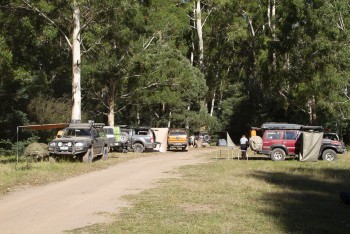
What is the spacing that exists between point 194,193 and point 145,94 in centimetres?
2744

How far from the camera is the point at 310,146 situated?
25.2 metres

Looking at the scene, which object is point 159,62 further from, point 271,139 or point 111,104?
point 271,139

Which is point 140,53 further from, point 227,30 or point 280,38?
point 227,30

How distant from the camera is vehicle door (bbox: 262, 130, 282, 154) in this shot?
2597 centimetres

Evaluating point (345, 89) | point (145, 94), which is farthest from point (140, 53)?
point (345, 89)

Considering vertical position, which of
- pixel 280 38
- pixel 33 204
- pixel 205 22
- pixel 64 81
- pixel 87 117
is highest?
pixel 205 22

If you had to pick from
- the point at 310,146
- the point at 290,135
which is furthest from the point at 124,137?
the point at 310,146

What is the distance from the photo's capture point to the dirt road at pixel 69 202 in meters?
9.34

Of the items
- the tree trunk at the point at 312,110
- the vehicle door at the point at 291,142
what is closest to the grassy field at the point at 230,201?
the vehicle door at the point at 291,142

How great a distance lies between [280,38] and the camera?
4212 cm

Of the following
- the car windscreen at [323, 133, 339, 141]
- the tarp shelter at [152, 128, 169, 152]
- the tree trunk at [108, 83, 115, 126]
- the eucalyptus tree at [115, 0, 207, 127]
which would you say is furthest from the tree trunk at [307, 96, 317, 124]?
the tree trunk at [108, 83, 115, 126]

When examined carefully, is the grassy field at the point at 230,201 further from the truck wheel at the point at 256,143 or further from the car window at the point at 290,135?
the truck wheel at the point at 256,143

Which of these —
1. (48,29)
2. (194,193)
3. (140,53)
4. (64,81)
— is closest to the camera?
(194,193)

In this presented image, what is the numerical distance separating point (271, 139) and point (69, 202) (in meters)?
16.2
